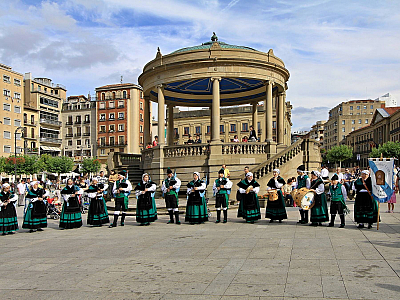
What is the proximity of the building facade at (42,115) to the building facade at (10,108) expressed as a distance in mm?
2779

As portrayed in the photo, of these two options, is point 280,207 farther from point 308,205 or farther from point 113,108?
point 113,108

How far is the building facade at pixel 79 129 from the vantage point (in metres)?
90.9

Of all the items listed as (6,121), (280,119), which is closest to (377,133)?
(6,121)

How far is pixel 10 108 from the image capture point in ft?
252

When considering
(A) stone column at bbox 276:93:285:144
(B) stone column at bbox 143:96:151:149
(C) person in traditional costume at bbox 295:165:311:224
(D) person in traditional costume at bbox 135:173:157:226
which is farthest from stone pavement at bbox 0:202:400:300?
(B) stone column at bbox 143:96:151:149

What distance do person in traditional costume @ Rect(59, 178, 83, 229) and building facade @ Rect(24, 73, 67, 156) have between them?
7330 cm

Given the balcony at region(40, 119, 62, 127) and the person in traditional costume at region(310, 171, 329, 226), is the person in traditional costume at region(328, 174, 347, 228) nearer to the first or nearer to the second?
the person in traditional costume at region(310, 171, 329, 226)

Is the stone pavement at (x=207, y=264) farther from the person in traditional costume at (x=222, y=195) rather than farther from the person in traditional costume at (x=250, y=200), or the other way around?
the person in traditional costume at (x=222, y=195)

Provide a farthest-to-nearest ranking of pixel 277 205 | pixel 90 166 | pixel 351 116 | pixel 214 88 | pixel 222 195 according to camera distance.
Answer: pixel 351 116 < pixel 90 166 < pixel 214 88 < pixel 222 195 < pixel 277 205

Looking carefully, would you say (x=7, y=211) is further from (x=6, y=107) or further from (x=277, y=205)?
(x=6, y=107)

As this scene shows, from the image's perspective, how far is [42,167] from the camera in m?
68.7

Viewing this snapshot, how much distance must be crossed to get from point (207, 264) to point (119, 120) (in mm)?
82861

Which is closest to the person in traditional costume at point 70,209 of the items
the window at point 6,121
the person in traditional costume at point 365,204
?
the person in traditional costume at point 365,204

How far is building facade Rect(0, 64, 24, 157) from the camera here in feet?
245
